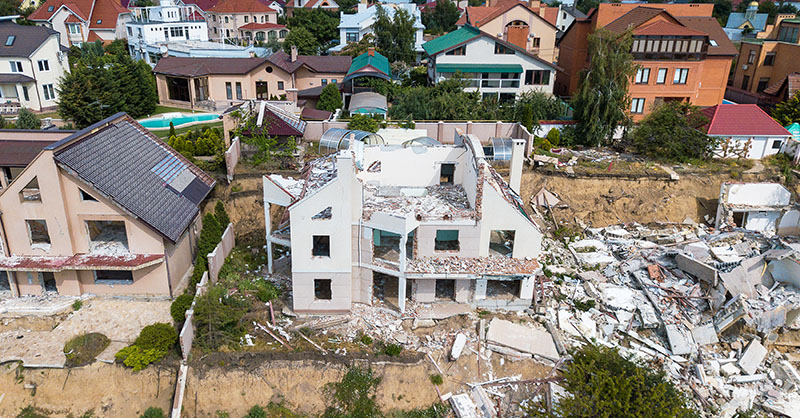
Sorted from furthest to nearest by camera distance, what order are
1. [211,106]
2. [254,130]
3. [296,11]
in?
[296,11] → [211,106] → [254,130]

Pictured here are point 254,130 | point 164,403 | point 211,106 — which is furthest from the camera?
point 211,106

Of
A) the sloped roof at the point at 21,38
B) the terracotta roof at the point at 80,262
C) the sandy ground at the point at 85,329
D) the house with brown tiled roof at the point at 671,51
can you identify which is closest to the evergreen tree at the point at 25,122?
the sloped roof at the point at 21,38

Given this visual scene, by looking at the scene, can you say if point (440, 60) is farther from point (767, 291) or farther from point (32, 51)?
point (32, 51)

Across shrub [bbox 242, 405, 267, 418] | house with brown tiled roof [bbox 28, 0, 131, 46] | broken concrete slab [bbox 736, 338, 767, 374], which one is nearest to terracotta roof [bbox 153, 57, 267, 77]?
house with brown tiled roof [bbox 28, 0, 131, 46]

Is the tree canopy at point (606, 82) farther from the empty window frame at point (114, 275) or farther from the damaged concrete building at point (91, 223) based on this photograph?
the empty window frame at point (114, 275)

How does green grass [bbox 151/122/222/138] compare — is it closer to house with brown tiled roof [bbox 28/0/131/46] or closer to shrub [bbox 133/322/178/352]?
shrub [bbox 133/322/178/352]

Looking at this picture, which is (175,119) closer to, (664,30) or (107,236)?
(107,236)

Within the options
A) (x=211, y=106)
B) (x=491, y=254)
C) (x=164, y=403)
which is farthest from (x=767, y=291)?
(x=211, y=106)
